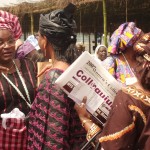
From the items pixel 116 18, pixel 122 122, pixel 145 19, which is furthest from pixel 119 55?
pixel 116 18

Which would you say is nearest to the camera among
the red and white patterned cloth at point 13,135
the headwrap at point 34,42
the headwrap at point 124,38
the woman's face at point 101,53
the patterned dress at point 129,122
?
the patterned dress at point 129,122

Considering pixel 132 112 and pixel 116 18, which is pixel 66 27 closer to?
pixel 132 112

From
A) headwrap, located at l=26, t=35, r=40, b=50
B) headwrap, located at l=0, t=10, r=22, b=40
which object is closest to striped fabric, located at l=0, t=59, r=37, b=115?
headwrap, located at l=0, t=10, r=22, b=40

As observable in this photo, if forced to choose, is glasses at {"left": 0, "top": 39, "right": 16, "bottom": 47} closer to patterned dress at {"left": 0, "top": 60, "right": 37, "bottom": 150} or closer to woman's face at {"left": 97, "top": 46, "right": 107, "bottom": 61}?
patterned dress at {"left": 0, "top": 60, "right": 37, "bottom": 150}

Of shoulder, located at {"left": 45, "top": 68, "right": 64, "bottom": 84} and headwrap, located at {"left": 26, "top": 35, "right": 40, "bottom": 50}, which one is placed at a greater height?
shoulder, located at {"left": 45, "top": 68, "right": 64, "bottom": 84}

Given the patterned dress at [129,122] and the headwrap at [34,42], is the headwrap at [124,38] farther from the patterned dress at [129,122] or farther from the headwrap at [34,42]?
the patterned dress at [129,122]

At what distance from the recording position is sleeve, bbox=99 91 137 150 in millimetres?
2023

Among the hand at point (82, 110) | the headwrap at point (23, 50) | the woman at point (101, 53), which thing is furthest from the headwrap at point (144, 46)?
the woman at point (101, 53)

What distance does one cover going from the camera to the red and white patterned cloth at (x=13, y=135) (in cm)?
272

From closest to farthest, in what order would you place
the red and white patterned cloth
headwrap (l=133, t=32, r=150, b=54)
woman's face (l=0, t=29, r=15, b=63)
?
headwrap (l=133, t=32, r=150, b=54) < the red and white patterned cloth < woman's face (l=0, t=29, r=15, b=63)

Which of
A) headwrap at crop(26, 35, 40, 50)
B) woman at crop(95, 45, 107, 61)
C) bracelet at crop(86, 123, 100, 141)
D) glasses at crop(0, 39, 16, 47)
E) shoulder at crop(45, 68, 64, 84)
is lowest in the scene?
woman at crop(95, 45, 107, 61)

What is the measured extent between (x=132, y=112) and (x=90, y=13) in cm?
1025

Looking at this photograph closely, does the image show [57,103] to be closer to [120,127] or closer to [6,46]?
[120,127]

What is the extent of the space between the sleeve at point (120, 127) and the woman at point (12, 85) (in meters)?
0.85
